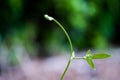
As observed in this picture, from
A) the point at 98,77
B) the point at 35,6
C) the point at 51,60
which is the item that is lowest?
the point at 51,60

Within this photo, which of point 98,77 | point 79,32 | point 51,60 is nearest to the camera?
point 98,77

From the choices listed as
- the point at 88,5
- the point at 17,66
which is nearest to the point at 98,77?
the point at 17,66

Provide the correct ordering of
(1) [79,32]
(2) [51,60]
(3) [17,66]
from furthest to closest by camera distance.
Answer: (1) [79,32] < (2) [51,60] < (3) [17,66]

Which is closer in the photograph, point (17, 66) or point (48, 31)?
point (17, 66)

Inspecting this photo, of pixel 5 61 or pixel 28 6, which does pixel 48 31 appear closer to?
pixel 28 6
